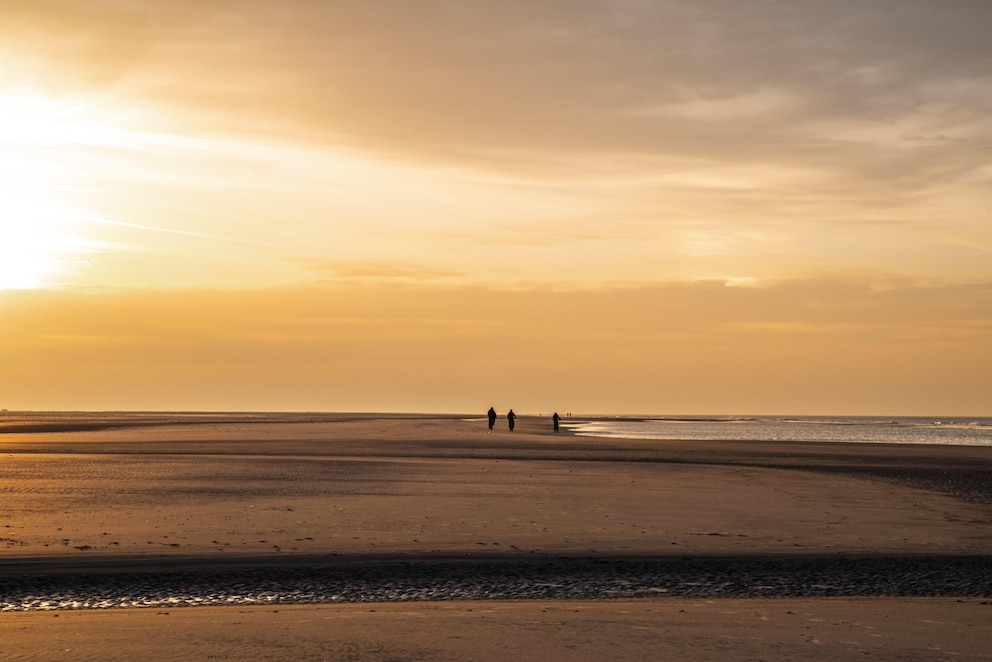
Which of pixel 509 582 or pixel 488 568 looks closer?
pixel 509 582

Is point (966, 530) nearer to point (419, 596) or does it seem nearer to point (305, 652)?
Answer: point (419, 596)

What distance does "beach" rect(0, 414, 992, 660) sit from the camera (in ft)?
41.1

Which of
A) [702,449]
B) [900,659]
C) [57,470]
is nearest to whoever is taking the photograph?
[900,659]

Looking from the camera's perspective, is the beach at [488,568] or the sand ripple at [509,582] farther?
the sand ripple at [509,582]

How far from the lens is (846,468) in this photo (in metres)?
45.8

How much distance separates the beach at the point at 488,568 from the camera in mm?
12539

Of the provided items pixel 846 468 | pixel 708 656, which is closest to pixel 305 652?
pixel 708 656

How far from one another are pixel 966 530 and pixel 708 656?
1409 centimetres

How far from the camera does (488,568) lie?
1769 centimetres

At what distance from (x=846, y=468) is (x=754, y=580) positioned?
31451mm

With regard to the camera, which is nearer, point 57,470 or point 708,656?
point 708,656

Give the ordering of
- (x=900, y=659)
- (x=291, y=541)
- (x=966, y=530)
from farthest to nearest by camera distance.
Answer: (x=966, y=530) → (x=291, y=541) → (x=900, y=659)

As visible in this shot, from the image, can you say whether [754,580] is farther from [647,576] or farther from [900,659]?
[900,659]

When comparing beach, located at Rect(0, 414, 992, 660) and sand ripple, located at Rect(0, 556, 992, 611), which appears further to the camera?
sand ripple, located at Rect(0, 556, 992, 611)
